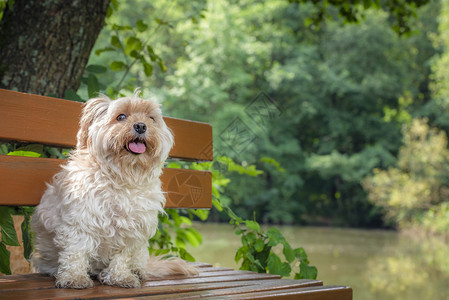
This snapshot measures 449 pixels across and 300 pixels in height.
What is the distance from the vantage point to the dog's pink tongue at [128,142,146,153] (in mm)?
1987

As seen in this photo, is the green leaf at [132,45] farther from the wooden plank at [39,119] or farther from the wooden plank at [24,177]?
the wooden plank at [24,177]

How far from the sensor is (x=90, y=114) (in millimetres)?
2105

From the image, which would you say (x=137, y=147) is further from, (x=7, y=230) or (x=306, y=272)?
(x=306, y=272)

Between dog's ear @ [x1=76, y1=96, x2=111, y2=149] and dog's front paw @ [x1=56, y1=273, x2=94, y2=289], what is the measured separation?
535mm

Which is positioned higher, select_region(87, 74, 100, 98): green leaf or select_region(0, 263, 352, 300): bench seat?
select_region(87, 74, 100, 98): green leaf

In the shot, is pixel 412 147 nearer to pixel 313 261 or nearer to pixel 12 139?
pixel 313 261

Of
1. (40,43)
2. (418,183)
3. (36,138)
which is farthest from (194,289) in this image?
(418,183)

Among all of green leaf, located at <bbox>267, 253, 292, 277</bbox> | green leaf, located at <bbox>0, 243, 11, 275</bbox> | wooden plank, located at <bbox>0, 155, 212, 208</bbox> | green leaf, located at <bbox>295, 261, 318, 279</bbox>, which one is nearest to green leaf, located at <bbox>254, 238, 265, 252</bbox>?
green leaf, located at <bbox>267, 253, 292, 277</bbox>

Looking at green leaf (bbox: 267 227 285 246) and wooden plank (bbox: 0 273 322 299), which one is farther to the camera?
green leaf (bbox: 267 227 285 246)

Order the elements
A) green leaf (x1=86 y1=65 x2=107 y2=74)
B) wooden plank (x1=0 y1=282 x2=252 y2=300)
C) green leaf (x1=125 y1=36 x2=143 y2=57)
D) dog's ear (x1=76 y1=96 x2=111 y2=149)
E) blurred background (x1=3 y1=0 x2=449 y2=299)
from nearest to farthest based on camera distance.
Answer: wooden plank (x1=0 y1=282 x2=252 y2=300) → dog's ear (x1=76 y1=96 x2=111 y2=149) → green leaf (x1=86 y1=65 x2=107 y2=74) → green leaf (x1=125 y1=36 x2=143 y2=57) → blurred background (x1=3 y1=0 x2=449 y2=299)

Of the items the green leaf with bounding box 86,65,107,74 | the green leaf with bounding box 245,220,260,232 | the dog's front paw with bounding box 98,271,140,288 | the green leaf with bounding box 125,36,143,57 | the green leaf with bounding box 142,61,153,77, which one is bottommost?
the dog's front paw with bounding box 98,271,140,288

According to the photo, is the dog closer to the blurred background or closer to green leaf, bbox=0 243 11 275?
green leaf, bbox=0 243 11 275

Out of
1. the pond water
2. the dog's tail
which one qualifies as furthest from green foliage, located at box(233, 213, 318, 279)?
the pond water

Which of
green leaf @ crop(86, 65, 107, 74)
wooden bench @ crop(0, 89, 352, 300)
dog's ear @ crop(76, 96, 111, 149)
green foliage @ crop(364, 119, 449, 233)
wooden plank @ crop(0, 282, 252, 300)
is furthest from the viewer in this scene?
green foliage @ crop(364, 119, 449, 233)
